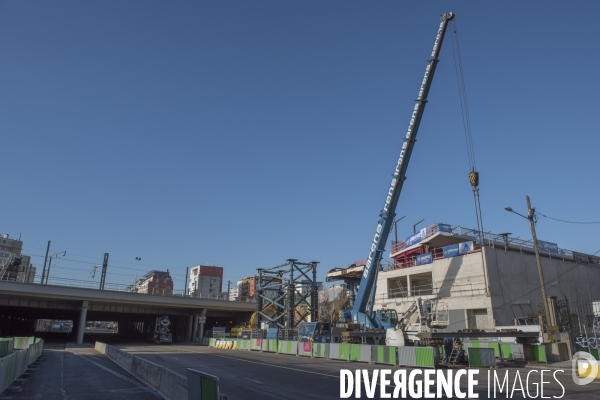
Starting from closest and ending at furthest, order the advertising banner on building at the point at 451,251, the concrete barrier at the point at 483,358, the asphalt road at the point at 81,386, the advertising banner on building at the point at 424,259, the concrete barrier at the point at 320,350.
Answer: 1. the asphalt road at the point at 81,386
2. the concrete barrier at the point at 483,358
3. the concrete barrier at the point at 320,350
4. the advertising banner on building at the point at 451,251
5. the advertising banner on building at the point at 424,259

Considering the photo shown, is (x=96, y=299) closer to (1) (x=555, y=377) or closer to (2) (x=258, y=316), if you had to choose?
(2) (x=258, y=316)

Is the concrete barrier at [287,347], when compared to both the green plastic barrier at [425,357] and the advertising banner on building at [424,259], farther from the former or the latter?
the advertising banner on building at [424,259]

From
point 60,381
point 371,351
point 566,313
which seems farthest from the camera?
point 566,313

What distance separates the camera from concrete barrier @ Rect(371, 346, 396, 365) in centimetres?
2347

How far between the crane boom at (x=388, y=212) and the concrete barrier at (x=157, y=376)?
17.6 m

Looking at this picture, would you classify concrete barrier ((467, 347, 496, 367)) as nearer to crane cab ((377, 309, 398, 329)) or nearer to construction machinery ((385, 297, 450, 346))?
construction machinery ((385, 297, 450, 346))

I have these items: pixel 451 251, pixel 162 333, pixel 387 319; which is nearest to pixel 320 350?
pixel 387 319

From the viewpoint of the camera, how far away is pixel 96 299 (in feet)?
168

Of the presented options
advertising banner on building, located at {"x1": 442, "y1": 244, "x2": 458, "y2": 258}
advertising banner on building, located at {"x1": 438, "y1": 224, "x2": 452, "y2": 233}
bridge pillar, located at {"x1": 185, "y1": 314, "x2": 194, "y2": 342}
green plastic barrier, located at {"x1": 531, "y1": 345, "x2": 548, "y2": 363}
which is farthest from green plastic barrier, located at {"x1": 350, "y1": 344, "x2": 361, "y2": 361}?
bridge pillar, located at {"x1": 185, "y1": 314, "x2": 194, "y2": 342}

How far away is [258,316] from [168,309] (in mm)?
19213

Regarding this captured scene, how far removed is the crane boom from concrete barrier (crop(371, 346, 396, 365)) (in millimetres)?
7478

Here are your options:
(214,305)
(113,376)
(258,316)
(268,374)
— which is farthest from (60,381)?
(214,305)

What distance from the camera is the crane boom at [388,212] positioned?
32.8 metres

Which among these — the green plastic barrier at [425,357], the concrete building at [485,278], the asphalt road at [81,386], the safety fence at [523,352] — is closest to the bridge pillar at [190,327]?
the concrete building at [485,278]
